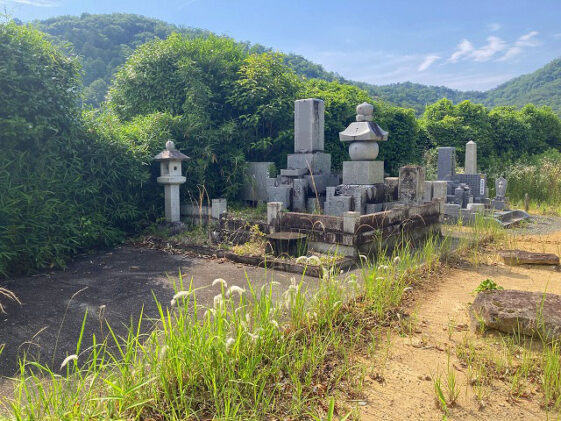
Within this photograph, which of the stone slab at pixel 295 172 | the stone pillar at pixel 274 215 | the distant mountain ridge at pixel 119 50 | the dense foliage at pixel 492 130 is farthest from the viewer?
the distant mountain ridge at pixel 119 50

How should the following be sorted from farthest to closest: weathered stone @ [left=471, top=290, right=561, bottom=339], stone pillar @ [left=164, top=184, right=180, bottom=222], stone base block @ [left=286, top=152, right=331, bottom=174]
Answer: stone base block @ [left=286, top=152, right=331, bottom=174], stone pillar @ [left=164, top=184, right=180, bottom=222], weathered stone @ [left=471, top=290, right=561, bottom=339]

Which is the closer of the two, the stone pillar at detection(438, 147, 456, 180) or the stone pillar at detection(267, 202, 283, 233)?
the stone pillar at detection(267, 202, 283, 233)

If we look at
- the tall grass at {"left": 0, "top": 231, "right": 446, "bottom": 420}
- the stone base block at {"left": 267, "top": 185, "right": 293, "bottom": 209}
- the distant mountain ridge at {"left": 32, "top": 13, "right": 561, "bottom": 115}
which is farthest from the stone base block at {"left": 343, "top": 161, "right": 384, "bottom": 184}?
the distant mountain ridge at {"left": 32, "top": 13, "right": 561, "bottom": 115}

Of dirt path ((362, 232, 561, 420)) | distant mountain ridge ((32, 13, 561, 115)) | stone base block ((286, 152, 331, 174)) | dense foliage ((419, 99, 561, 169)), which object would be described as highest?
distant mountain ridge ((32, 13, 561, 115))

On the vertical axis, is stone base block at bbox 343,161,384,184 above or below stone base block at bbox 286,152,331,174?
below

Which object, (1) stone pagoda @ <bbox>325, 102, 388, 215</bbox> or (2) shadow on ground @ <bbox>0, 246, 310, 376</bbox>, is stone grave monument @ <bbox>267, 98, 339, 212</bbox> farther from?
(2) shadow on ground @ <bbox>0, 246, 310, 376</bbox>

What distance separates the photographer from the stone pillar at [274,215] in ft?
21.7

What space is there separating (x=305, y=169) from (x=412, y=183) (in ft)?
7.53

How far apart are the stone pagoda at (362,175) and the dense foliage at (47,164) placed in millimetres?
4074

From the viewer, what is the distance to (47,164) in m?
6.25

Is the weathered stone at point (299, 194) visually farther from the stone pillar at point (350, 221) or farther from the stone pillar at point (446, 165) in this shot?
the stone pillar at point (446, 165)

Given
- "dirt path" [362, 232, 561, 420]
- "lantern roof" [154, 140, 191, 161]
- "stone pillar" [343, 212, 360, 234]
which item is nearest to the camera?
"dirt path" [362, 232, 561, 420]

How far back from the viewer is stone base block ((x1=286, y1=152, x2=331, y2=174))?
9281mm

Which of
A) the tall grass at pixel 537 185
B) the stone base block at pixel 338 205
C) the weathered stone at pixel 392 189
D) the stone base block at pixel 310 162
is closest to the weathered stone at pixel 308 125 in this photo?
the stone base block at pixel 310 162
